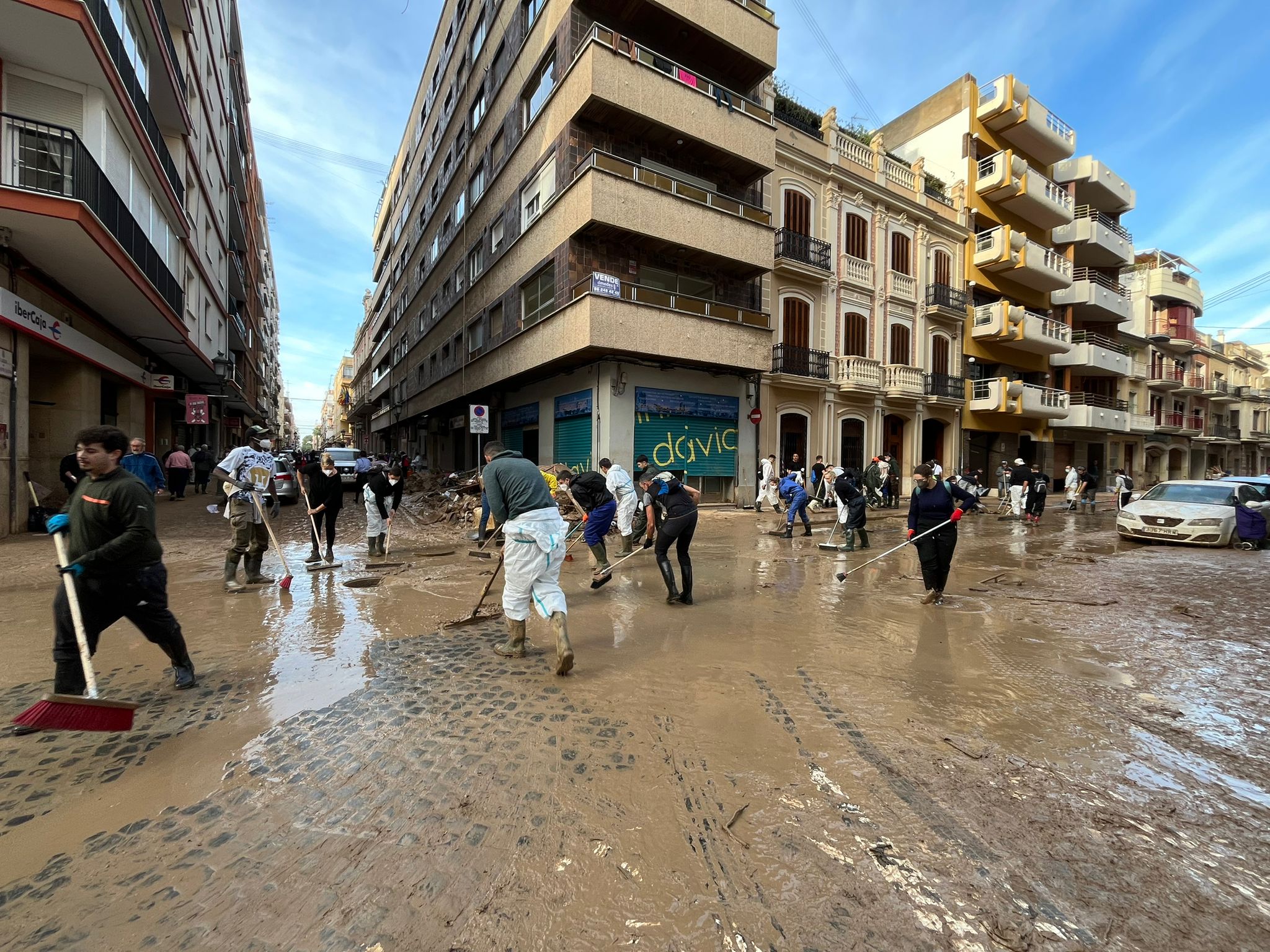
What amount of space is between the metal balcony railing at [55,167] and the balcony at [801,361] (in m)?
16.0

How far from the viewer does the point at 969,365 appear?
24422mm

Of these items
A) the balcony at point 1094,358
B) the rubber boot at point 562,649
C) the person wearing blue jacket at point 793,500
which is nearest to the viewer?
the rubber boot at point 562,649

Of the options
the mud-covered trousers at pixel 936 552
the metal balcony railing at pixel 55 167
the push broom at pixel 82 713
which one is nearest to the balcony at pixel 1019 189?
the mud-covered trousers at pixel 936 552

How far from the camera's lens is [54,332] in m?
11.0

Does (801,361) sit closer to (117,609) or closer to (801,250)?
(801,250)

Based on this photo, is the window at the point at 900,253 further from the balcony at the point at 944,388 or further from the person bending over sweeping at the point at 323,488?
the person bending over sweeping at the point at 323,488

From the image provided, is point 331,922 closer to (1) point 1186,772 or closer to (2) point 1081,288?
(1) point 1186,772

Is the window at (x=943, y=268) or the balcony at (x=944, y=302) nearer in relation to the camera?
the balcony at (x=944, y=302)

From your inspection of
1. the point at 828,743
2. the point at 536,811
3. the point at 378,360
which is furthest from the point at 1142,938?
the point at 378,360

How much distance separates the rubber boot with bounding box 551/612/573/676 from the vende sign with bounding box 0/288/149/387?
1155 cm

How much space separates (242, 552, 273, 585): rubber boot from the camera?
7.10m

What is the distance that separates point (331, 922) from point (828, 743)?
2.53 meters

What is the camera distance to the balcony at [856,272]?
19.9 m

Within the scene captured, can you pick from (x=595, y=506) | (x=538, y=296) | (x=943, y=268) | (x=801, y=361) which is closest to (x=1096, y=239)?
(x=943, y=268)
